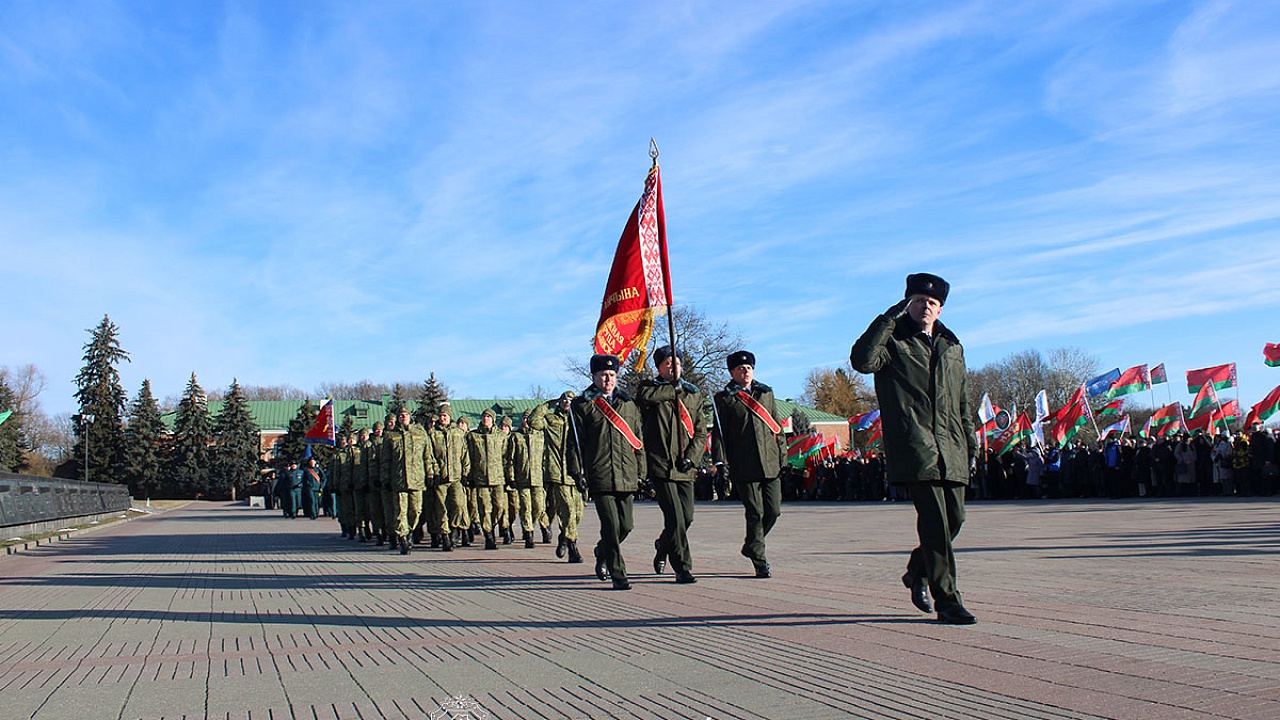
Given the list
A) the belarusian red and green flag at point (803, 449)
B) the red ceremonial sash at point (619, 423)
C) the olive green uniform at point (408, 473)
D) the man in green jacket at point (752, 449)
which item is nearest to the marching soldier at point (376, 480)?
the olive green uniform at point (408, 473)

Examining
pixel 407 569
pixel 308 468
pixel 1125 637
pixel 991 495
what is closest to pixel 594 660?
pixel 1125 637

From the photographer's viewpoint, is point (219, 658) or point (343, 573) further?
point (343, 573)

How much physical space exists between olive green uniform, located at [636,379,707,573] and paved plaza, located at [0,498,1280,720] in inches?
24.0

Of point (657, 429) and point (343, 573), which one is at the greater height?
point (657, 429)

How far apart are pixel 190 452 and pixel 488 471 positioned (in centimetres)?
7947

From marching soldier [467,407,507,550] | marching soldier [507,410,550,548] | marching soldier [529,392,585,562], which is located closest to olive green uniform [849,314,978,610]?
marching soldier [529,392,585,562]

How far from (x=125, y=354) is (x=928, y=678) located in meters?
99.4

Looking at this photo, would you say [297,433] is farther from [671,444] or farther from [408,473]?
[671,444]

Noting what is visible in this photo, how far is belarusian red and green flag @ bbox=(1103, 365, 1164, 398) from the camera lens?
100ft

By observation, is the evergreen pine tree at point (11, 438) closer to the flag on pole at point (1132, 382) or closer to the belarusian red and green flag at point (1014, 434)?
the belarusian red and green flag at point (1014, 434)

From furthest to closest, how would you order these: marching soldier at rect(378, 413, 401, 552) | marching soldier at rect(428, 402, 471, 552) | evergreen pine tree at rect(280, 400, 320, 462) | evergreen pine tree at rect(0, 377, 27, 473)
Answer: evergreen pine tree at rect(280, 400, 320, 462)
evergreen pine tree at rect(0, 377, 27, 473)
marching soldier at rect(378, 413, 401, 552)
marching soldier at rect(428, 402, 471, 552)

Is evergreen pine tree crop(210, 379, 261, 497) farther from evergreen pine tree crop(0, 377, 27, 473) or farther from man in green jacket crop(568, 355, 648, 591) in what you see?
man in green jacket crop(568, 355, 648, 591)

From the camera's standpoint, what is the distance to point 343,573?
1223 cm

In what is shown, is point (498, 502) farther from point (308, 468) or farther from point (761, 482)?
point (308, 468)
